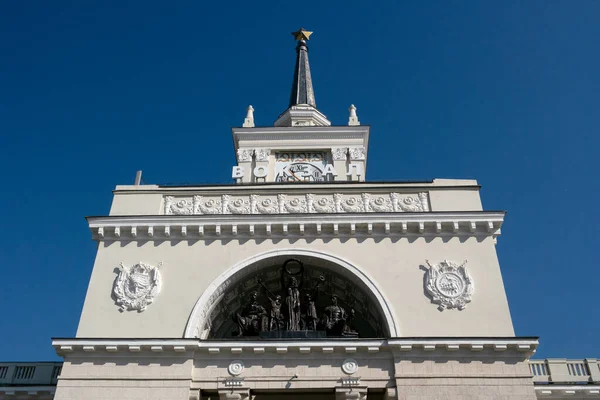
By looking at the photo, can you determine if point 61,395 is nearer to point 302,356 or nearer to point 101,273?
point 101,273

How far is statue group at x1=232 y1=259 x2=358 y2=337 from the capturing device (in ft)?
60.5

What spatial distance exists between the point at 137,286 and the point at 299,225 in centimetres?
548

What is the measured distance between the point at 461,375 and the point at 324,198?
7.27 metres

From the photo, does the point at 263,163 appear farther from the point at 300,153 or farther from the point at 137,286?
the point at 137,286

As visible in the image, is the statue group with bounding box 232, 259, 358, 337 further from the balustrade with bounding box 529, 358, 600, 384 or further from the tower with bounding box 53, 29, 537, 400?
the balustrade with bounding box 529, 358, 600, 384

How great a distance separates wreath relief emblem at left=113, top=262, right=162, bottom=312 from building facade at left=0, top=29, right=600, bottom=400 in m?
0.04

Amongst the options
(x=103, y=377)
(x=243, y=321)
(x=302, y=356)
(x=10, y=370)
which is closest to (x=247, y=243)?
(x=243, y=321)

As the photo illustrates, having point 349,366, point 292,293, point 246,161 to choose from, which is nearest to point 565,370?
point 349,366

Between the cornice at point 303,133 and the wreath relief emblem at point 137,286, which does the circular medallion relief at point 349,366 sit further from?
the cornice at point 303,133

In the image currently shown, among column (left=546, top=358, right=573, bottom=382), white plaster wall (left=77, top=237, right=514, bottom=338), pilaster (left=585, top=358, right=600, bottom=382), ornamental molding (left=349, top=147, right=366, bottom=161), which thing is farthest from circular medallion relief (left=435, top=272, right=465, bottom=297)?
ornamental molding (left=349, top=147, right=366, bottom=161)

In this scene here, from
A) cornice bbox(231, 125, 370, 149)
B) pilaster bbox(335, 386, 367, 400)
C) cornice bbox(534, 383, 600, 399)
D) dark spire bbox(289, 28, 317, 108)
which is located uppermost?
dark spire bbox(289, 28, 317, 108)

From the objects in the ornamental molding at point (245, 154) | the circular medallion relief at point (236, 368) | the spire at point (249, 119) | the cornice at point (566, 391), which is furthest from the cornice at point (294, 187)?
the spire at point (249, 119)

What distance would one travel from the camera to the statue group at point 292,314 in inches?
726

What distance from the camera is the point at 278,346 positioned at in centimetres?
1695
